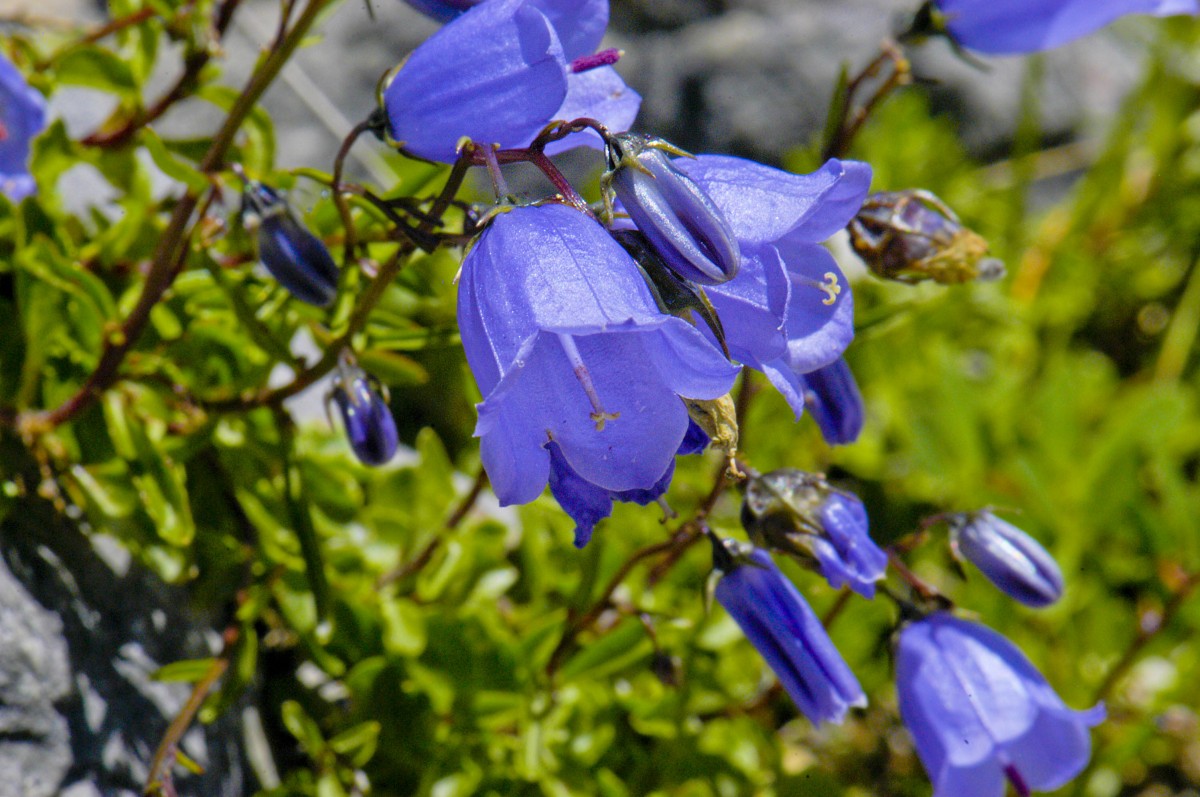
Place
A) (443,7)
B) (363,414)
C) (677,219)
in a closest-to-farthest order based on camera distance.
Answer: (677,219), (443,7), (363,414)

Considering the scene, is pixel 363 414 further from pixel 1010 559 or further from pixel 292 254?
pixel 1010 559

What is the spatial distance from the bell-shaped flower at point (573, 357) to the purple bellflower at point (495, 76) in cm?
23

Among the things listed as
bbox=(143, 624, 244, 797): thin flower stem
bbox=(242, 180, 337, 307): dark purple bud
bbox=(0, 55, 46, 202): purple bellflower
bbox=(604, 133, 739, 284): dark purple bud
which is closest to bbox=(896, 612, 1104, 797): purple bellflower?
bbox=(604, 133, 739, 284): dark purple bud

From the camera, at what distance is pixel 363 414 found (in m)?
2.03

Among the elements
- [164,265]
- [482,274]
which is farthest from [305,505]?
[482,274]

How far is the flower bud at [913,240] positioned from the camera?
2139 millimetres

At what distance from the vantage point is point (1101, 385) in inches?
159

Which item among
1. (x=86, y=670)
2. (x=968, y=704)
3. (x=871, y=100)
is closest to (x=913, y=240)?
(x=871, y=100)

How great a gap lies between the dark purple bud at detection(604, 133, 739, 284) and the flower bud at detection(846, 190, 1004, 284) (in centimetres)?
80

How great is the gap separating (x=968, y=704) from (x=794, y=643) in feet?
1.42

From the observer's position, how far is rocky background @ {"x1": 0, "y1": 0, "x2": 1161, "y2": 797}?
2229 millimetres

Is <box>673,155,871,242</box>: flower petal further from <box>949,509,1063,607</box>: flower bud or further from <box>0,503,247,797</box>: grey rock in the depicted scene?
<box>0,503,247,797</box>: grey rock

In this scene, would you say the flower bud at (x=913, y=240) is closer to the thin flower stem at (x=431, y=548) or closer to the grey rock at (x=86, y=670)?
the thin flower stem at (x=431, y=548)

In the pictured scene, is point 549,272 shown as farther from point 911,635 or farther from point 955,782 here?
point 955,782
